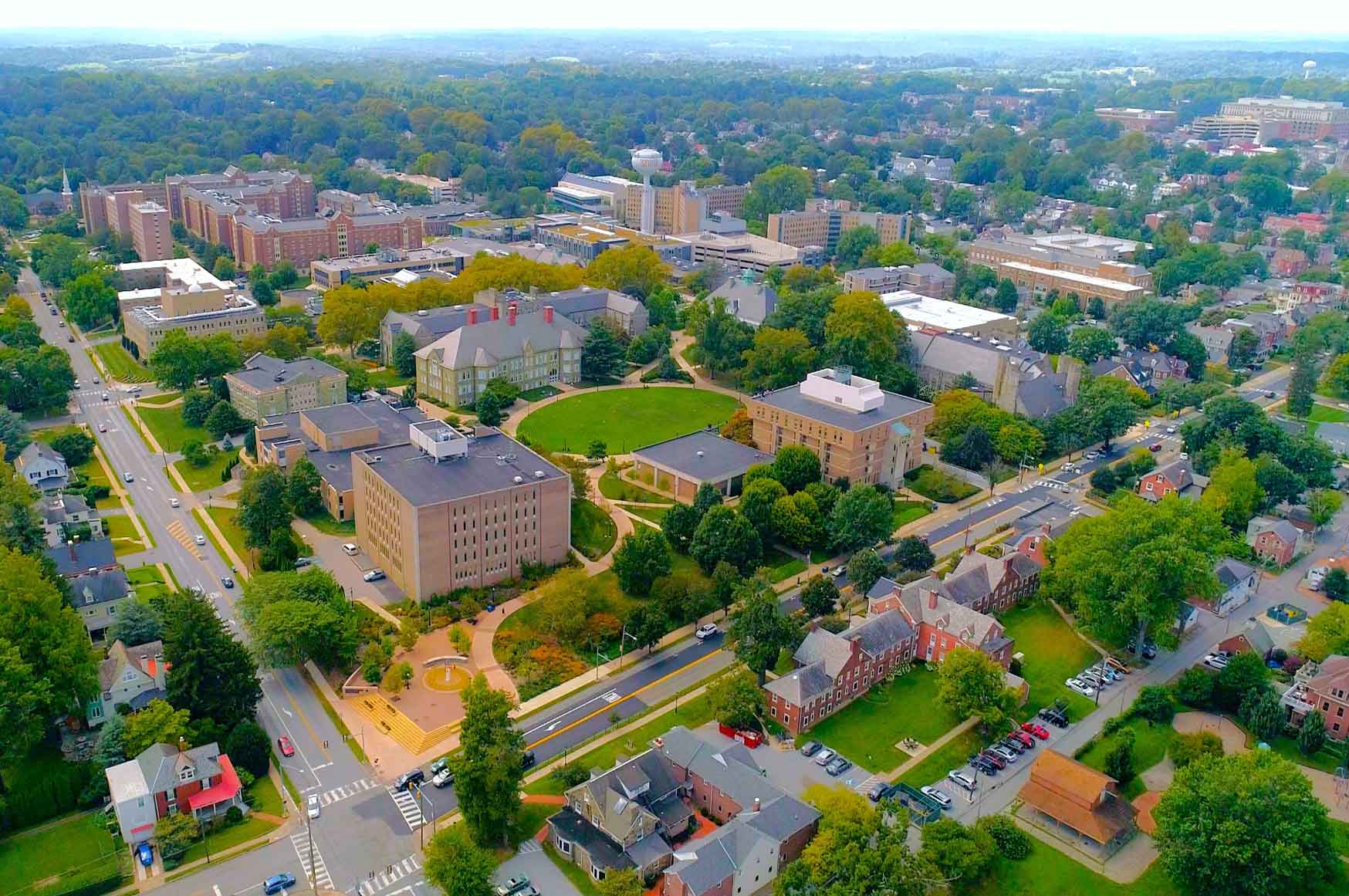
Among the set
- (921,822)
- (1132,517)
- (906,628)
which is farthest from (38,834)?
(1132,517)

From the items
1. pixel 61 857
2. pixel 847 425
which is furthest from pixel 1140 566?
pixel 61 857

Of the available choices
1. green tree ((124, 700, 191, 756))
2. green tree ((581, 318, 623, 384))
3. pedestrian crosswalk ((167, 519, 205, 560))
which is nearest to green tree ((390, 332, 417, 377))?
green tree ((581, 318, 623, 384))

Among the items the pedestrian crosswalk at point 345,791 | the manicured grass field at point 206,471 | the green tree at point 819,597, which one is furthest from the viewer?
the manicured grass field at point 206,471

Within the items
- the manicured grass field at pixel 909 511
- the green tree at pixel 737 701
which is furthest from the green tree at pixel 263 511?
the manicured grass field at pixel 909 511

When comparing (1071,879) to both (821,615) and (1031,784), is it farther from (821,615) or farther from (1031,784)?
(821,615)

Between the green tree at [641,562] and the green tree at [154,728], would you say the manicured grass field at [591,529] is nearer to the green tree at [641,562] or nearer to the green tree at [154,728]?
the green tree at [641,562]

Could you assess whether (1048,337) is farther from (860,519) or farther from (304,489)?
(304,489)

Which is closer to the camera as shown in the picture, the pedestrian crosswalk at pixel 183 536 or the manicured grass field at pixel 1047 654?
the manicured grass field at pixel 1047 654

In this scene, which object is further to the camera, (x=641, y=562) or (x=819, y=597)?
(x=641, y=562)

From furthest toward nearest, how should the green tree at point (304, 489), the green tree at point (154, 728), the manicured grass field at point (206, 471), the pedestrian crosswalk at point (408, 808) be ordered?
the manicured grass field at point (206, 471), the green tree at point (304, 489), the green tree at point (154, 728), the pedestrian crosswalk at point (408, 808)
